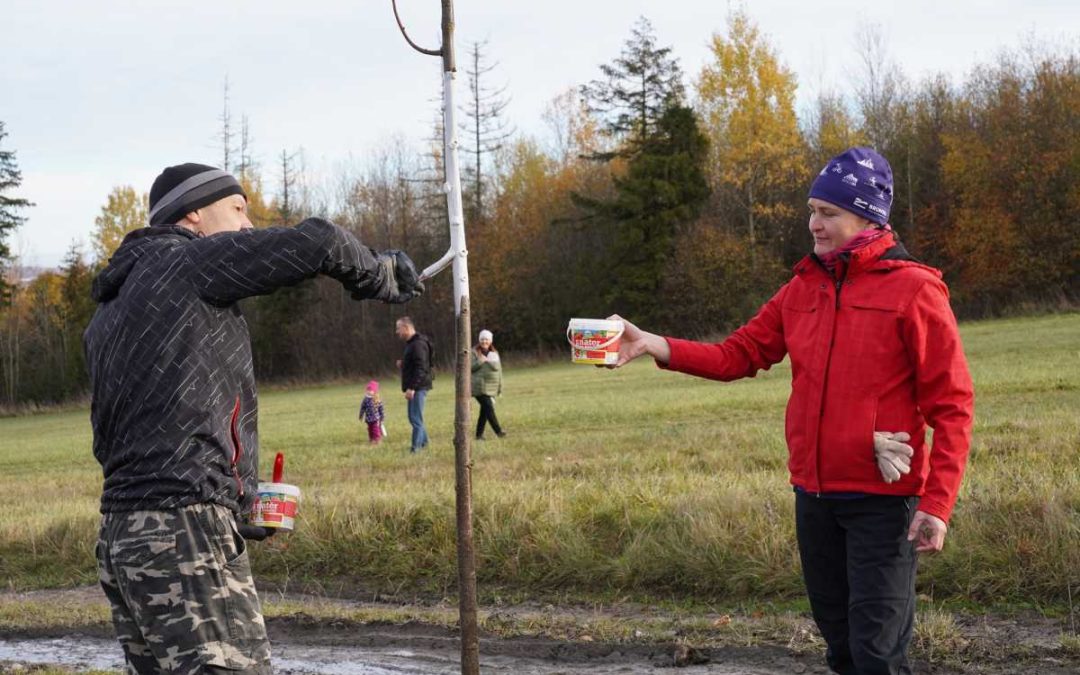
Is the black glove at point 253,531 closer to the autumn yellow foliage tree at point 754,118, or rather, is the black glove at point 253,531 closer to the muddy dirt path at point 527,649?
the muddy dirt path at point 527,649

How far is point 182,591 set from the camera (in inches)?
137

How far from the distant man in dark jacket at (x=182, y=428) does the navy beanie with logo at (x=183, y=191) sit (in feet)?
0.58

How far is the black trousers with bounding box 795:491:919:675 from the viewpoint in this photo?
396cm

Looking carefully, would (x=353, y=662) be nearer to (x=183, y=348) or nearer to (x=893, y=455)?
(x=183, y=348)

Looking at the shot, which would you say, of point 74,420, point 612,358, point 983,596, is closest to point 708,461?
point 983,596

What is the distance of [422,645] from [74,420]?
47.7m

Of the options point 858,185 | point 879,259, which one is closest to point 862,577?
point 879,259

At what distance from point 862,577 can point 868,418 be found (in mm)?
562

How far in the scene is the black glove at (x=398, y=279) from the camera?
148 inches

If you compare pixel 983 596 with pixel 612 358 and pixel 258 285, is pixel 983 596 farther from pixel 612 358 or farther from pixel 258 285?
pixel 258 285

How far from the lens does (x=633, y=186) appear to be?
192 feet

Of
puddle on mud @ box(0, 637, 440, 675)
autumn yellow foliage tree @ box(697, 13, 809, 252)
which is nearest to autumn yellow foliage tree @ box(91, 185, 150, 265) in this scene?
autumn yellow foliage tree @ box(697, 13, 809, 252)

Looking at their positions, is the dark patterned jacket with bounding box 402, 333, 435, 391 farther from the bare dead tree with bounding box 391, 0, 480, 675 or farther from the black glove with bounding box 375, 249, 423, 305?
the black glove with bounding box 375, 249, 423, 305

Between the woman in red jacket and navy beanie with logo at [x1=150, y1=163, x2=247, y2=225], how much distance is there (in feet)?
7.23
